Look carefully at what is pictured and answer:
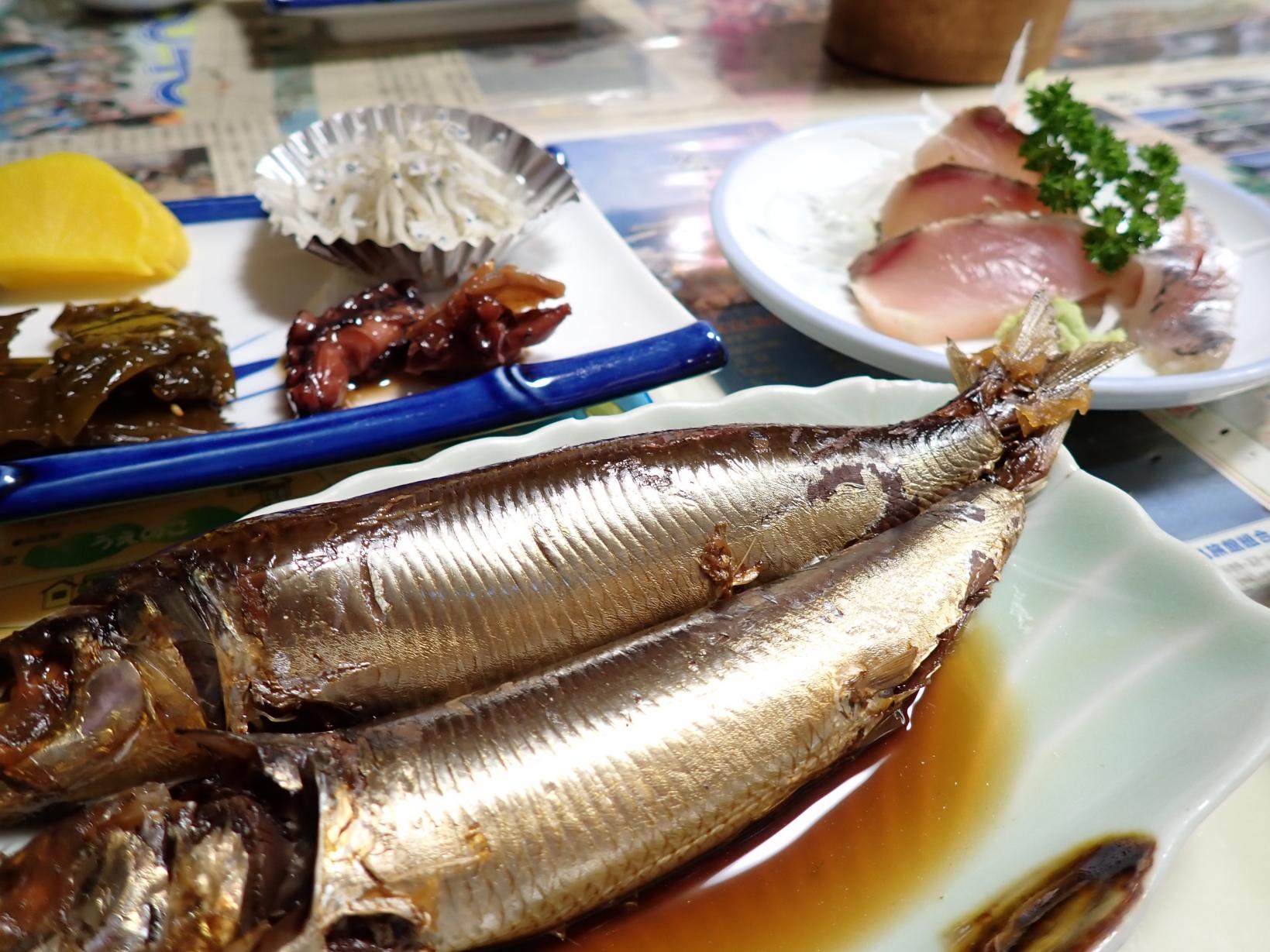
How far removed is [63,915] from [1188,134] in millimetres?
3770

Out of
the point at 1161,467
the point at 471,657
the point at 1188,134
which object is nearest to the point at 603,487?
the point at 471,657

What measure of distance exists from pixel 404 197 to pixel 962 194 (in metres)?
1.36

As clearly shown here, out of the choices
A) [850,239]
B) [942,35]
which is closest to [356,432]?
[850,239]

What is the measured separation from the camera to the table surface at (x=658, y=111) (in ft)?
4.91

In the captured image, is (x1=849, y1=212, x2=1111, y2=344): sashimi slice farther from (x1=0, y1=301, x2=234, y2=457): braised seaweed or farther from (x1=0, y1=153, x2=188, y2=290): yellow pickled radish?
(x1=0, y1=153, x2=188, y2=290): yellow pickled radish

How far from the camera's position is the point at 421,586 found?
41.4 inches

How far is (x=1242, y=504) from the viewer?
160 centimetres

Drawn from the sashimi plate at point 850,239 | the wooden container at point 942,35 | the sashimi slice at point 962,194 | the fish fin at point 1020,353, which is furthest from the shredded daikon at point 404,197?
the wooden container at point 942,35

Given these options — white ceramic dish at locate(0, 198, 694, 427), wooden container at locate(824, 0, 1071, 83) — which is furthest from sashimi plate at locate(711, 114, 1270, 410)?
wooden container at locate(824, 0, 1071, 83)

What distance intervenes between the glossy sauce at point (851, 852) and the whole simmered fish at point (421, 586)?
0.29 metres

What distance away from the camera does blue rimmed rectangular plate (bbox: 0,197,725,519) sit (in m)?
1.32

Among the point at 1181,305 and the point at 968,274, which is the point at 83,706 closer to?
the point at 968,274

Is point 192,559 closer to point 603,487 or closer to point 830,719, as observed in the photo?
point 603,487

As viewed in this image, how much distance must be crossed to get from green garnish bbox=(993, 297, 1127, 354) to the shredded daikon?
113 cm
